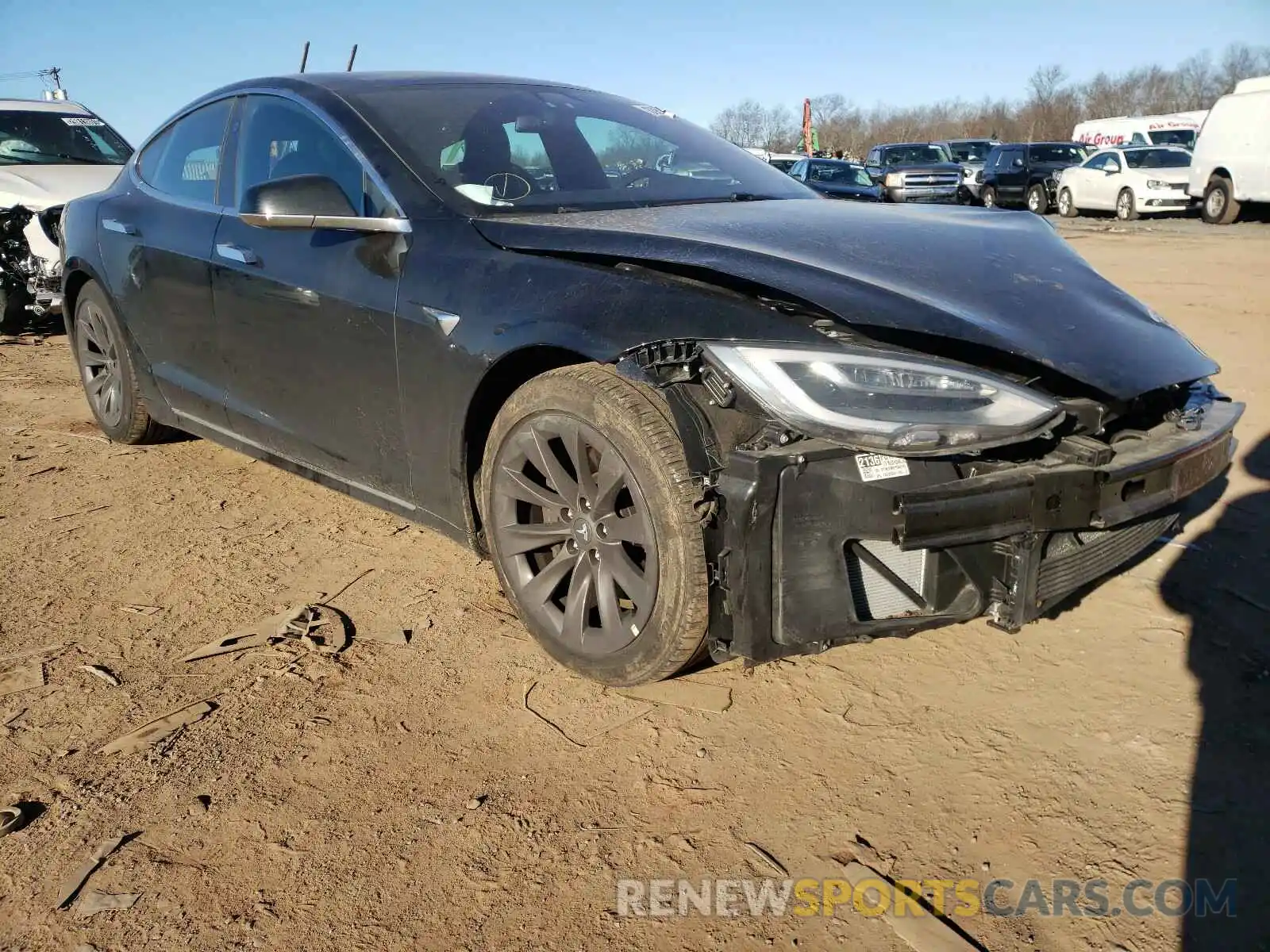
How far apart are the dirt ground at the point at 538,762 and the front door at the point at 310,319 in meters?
0.49

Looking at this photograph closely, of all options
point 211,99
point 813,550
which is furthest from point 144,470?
point 813,550

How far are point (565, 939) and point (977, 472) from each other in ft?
4.20

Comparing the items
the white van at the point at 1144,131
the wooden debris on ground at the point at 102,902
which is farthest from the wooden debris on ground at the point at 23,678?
the white van at the point at 1144,131

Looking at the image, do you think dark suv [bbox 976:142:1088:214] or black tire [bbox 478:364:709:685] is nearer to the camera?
black tire [bbox 478:364:709:685]

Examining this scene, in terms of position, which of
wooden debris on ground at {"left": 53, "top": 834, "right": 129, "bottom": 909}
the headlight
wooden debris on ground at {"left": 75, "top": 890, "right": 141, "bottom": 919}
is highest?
the headlight

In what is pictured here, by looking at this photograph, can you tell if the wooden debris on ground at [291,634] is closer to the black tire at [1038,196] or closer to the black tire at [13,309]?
the black tire at [13,309]

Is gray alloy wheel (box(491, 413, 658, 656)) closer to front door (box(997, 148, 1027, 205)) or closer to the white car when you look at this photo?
the white car

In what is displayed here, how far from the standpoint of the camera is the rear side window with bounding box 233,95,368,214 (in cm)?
328

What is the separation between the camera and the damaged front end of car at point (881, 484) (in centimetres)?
221

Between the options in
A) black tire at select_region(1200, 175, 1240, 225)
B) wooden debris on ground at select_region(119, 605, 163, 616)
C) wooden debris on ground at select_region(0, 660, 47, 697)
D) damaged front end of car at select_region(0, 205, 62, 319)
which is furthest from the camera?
black tire at select_region(1200, 175, 1240, 225)

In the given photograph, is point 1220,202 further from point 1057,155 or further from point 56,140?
point 56,140

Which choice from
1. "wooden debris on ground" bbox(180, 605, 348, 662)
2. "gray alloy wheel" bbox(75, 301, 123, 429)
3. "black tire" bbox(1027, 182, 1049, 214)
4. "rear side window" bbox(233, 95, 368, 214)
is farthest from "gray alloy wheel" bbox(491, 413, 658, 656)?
"black tire" bbox(1027, 182, 1049, 214)

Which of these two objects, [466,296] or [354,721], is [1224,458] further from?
[354,721]

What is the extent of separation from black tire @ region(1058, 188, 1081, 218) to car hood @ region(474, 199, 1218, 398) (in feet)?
70.5
